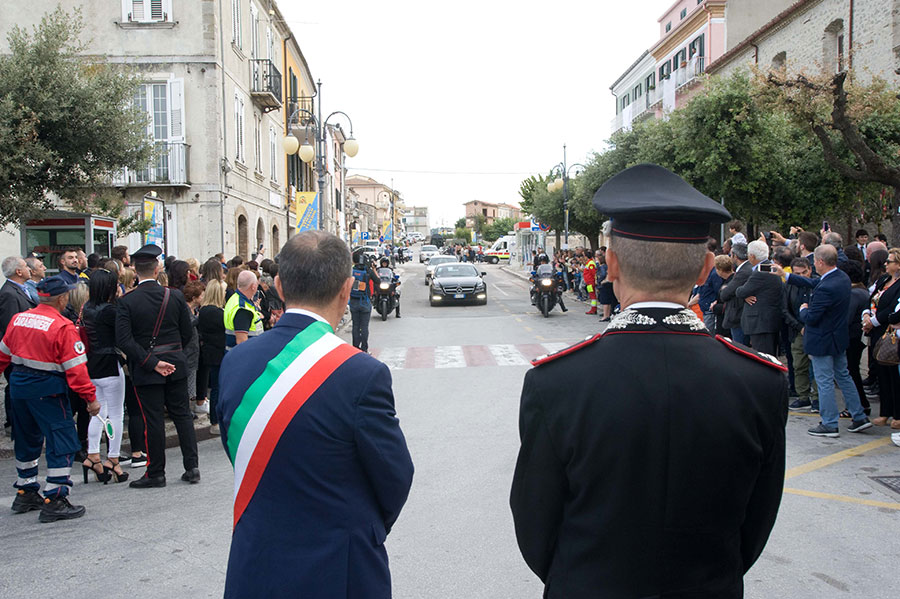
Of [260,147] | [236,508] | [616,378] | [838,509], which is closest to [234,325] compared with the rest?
[236,508]

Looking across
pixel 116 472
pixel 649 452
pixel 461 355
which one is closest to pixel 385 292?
pixel 461 355

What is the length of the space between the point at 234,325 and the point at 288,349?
5.13 metres

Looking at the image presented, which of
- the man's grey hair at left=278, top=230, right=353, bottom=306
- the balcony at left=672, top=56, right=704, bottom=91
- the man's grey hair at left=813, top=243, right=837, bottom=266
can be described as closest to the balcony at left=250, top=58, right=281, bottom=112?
the balcony at left=672, top=56, right=704, bottom=91

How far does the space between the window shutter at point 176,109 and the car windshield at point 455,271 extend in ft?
30.2

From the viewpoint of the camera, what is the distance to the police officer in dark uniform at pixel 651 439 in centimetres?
189

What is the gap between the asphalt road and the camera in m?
4.32

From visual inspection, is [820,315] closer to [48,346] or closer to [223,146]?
[48,346]

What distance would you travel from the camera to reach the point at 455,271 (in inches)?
1008

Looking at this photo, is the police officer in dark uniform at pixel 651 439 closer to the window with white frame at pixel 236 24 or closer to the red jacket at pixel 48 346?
the red jacket at pixel 48 346

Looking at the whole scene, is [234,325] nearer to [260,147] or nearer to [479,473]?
[479,473]

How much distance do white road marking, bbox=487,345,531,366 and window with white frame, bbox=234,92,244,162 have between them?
41.0 ft

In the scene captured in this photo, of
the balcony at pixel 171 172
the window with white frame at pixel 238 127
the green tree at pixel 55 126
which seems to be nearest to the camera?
the green tree at pixel 55 126

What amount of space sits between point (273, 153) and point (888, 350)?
25.7m

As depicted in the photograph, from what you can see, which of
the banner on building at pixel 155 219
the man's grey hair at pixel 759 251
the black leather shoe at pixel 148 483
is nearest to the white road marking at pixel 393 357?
the banner on building at pixel 155 219
